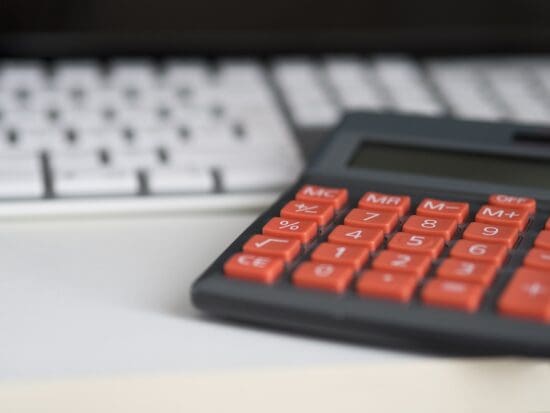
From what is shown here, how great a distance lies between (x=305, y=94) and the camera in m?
0.53

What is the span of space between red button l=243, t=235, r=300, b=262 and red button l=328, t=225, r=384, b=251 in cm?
2

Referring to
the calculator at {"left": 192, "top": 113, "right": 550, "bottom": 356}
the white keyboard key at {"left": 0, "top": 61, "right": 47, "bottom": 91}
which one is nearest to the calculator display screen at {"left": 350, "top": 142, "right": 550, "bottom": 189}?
the calculator at {"left": 192, "top": 113, "right": 550, "bottom": 356}

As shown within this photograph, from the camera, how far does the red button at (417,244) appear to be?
32cm

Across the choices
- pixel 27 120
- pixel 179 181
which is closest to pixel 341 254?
pixel 179 181

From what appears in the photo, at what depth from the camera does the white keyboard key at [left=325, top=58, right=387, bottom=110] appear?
52 centimetres

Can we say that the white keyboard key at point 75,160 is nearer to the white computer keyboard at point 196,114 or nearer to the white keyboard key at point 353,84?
the white computer keyboard at point 196,114

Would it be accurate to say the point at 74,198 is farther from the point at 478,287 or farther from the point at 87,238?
the point at 478,287

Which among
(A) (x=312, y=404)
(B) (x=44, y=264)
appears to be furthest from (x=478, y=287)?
(B) (x=44, y=264)

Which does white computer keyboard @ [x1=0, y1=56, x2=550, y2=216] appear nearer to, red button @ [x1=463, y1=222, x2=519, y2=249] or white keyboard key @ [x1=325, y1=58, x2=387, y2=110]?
white keyboard key @ [x1=325, y1=58, x2=387, y2=110]

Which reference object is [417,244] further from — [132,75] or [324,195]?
[132,75]

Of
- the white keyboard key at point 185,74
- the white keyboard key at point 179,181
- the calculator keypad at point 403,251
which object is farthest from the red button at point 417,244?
the white keyboard key at point 185,74

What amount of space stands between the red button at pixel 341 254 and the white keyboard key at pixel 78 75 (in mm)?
248

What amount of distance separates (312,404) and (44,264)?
0.13m

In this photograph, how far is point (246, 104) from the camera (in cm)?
51
